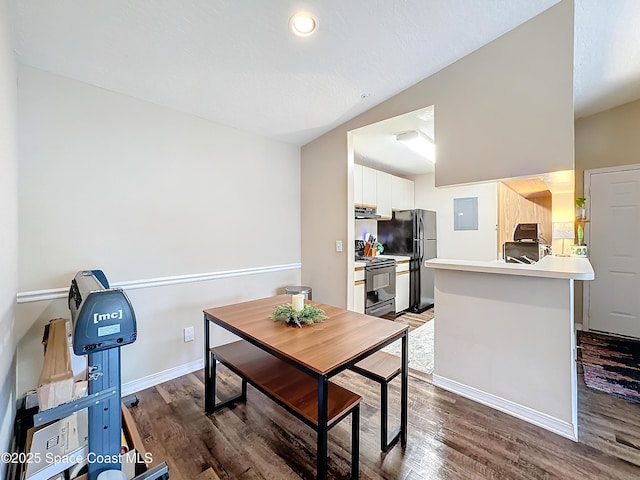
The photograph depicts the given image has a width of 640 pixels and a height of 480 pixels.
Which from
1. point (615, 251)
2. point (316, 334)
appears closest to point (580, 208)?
point (615, 251)

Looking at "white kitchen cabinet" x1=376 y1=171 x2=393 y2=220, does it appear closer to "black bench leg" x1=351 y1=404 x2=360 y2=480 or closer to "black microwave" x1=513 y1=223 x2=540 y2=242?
"black microwave" x1=513 y1=223 x2=540 y2=242

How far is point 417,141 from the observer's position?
336 cm

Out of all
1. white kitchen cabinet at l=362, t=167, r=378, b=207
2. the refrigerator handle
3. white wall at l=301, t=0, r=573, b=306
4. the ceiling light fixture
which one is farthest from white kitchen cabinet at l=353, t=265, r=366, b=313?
the ceiling light fixture

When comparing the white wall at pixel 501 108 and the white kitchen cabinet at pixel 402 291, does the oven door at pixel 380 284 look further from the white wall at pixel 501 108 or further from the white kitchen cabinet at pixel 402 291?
the white wall at pixel 501 108

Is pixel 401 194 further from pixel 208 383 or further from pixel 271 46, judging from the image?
pixel 208 383

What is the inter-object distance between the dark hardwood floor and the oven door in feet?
4.87

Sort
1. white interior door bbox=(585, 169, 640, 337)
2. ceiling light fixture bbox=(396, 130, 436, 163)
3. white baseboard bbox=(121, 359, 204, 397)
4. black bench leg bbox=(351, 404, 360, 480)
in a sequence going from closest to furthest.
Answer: black bench leg bbox=(351, 404, 360, 480)
white baseboard bbox=(121, 359, 204, 397)
ceiling light fixture bbox=(396, 130, 436, 163)
white interior door bbox=(585, 169, 640, 337)

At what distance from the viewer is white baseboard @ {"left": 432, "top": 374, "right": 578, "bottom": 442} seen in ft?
5.78

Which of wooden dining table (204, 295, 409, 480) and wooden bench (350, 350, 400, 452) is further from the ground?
wooden dining table (204, 295, 409, 480)

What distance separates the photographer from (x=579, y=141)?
12.2 ft

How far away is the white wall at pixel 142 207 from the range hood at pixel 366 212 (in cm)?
119

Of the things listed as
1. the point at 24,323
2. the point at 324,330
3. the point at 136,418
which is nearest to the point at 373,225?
the point at 324,330

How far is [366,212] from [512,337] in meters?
2.43

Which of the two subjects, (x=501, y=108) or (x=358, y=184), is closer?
(x=501, y=108)
